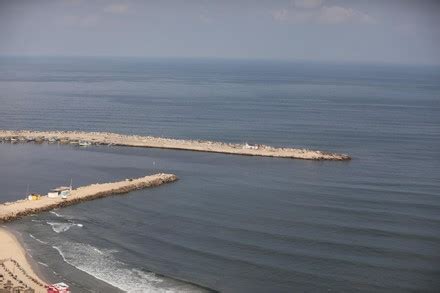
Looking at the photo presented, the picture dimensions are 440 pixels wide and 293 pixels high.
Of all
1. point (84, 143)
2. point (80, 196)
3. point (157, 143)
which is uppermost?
point (157, 143)

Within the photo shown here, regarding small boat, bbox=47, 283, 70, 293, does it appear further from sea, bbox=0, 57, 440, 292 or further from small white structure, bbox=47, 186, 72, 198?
small white structure, bbox=47, 186, 72, 198

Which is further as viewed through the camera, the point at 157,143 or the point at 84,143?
the point at 157,143

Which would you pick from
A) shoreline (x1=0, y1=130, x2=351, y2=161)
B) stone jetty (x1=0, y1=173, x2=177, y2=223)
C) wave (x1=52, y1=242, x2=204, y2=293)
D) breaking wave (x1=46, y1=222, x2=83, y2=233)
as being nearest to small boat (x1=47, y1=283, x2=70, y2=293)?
wave (x1=52, y1=242, x2=204, y2=293)

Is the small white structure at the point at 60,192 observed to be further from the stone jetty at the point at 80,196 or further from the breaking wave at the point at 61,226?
the breaking wave at the point at 61,226

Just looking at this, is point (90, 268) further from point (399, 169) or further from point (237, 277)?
point (399, 169)

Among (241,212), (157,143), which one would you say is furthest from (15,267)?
(157,143)

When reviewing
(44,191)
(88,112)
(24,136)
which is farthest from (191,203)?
(88,112)

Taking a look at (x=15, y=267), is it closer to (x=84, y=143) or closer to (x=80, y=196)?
(x=80, y=196)
